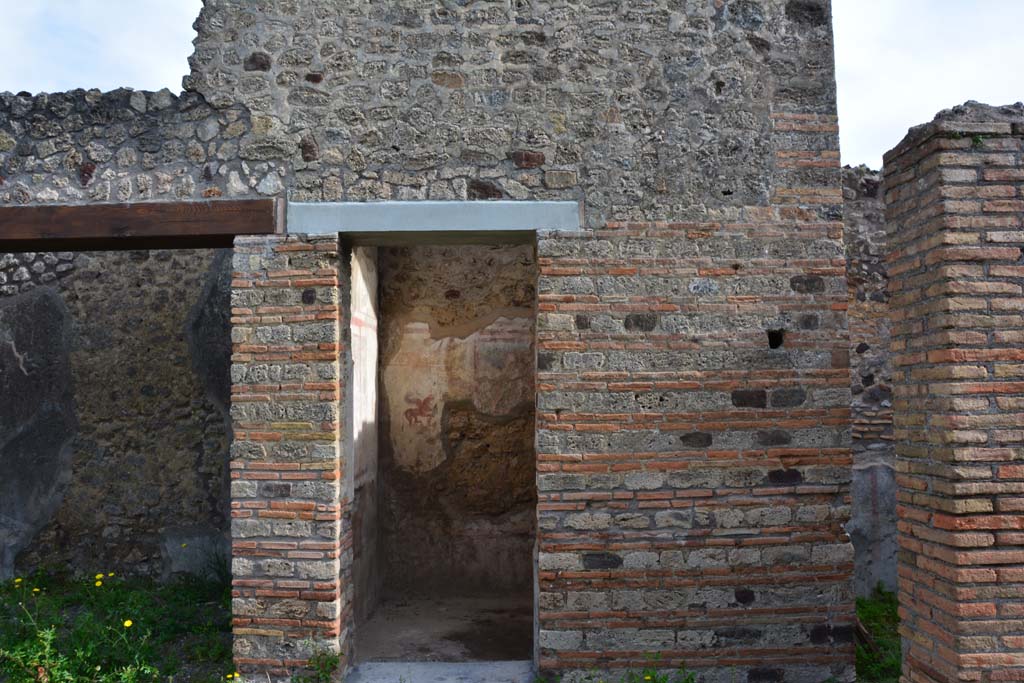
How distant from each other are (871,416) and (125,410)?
236 inches

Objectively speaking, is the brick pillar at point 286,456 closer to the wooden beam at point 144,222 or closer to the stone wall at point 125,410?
the wooden beam at point 144,222

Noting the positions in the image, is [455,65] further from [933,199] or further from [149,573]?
[149,573]

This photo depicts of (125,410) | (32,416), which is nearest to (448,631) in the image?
(125,410)

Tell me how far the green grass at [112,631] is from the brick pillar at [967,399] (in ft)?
12.4

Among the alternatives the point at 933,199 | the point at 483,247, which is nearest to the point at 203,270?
the point at 483,247

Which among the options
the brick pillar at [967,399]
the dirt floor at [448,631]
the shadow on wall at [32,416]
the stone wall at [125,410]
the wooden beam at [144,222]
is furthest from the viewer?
the shadow on wall at [32,416]

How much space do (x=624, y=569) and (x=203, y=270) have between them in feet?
14.8

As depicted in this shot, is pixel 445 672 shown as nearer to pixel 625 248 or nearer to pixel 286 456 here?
pixel 286 456

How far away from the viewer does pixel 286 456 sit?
4.52 metres

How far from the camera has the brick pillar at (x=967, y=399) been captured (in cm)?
317

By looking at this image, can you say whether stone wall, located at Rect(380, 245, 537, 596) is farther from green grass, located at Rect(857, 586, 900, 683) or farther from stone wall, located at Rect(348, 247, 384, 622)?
green grass, located at Rect(857, 586, 900, 683)

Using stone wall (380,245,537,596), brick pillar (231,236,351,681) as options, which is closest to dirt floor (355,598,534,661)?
stone wall (380,245,537,596)

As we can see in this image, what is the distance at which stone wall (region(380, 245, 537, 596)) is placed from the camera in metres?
6.90

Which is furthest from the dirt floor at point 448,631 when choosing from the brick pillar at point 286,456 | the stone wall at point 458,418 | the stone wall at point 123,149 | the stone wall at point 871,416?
the stone wall at point 123,149
